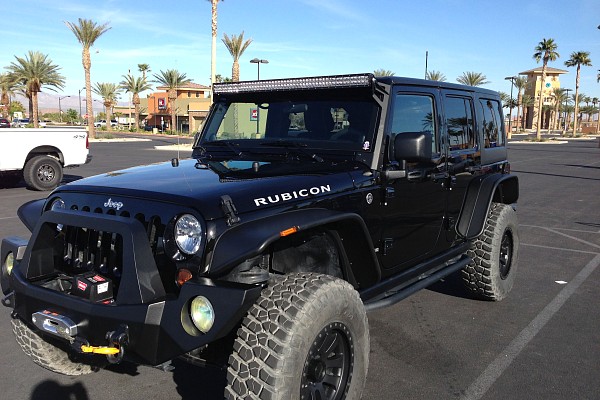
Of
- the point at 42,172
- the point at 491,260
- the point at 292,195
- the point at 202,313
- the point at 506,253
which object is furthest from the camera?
the point at 42,172

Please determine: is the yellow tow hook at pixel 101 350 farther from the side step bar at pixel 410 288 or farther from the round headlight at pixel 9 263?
the side step bar at pixel 410 288

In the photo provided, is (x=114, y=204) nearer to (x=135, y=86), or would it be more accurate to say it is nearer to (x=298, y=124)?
(x=298, y=124)

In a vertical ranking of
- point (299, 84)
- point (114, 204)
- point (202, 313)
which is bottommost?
point (202, 313)

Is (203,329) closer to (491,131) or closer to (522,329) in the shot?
(522,329)

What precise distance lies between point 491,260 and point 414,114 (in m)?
1.74

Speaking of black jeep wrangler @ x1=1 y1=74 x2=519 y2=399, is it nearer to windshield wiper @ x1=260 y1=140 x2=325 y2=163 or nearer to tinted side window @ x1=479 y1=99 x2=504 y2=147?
windshield wiper @ x1=260 y1=140 x2=325 y2=163

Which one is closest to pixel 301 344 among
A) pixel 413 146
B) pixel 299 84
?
pixel 413 146

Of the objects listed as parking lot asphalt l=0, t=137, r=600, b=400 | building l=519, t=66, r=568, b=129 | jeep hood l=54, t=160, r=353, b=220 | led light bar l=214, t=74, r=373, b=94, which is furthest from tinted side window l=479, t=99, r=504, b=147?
building l=519, t=66, r=568, b=129

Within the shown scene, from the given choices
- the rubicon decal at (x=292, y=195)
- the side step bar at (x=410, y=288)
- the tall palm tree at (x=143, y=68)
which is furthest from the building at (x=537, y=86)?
the rubicon decal at (x=292, y=195)

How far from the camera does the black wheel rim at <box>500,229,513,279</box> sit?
17.1 ft

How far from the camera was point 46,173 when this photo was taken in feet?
40.4

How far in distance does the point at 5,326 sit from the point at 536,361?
14.0 ft

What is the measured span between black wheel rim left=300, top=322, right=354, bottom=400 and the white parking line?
0.93 m

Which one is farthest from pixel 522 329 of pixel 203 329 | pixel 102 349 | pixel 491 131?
pixel 102 349
